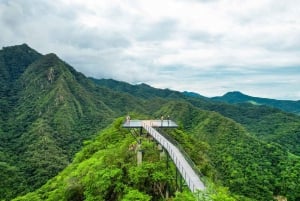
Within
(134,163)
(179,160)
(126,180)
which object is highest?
(179,160)

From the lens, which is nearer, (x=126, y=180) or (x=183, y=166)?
(x=183, y=166)

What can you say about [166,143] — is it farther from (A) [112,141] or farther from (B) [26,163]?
(B) [26,163]

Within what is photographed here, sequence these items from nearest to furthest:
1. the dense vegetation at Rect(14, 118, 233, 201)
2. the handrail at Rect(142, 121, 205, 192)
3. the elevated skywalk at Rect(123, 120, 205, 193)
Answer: the handrail at Rect(142, 121, 205, 192) → the elevated skywalk at Rect(123, 120, 205, 193) → the dense vegetation at Rect(14, 118, 233, 201)

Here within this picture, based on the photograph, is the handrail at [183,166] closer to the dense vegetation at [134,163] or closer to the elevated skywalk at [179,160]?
the elevated skywalk at [179,160]

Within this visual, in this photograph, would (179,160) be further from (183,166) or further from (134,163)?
(134,163)

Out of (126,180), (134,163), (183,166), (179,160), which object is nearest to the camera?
(183,166)

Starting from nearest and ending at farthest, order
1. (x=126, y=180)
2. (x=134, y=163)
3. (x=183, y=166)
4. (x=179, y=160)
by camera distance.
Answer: (x=183, y=166) → (x=179, y=160) → (x=126, y=180) → (x=134, y=163)

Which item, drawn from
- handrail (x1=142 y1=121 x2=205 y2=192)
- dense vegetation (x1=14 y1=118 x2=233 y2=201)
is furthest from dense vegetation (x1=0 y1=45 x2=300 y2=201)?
handrail (x1=142 y1=121 x2=205 y2=192)

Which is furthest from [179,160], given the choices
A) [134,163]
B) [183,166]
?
[134,163]

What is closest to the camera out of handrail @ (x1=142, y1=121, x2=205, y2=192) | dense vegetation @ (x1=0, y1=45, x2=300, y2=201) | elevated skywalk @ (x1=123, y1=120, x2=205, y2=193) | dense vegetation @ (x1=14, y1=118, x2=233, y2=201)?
handrail @ (x1=142, y1=121, x2=205, y2=192)

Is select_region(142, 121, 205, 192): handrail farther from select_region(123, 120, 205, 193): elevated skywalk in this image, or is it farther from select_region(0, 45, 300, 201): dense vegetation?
select_region(0, 45, 300, 201): dense vegetation
